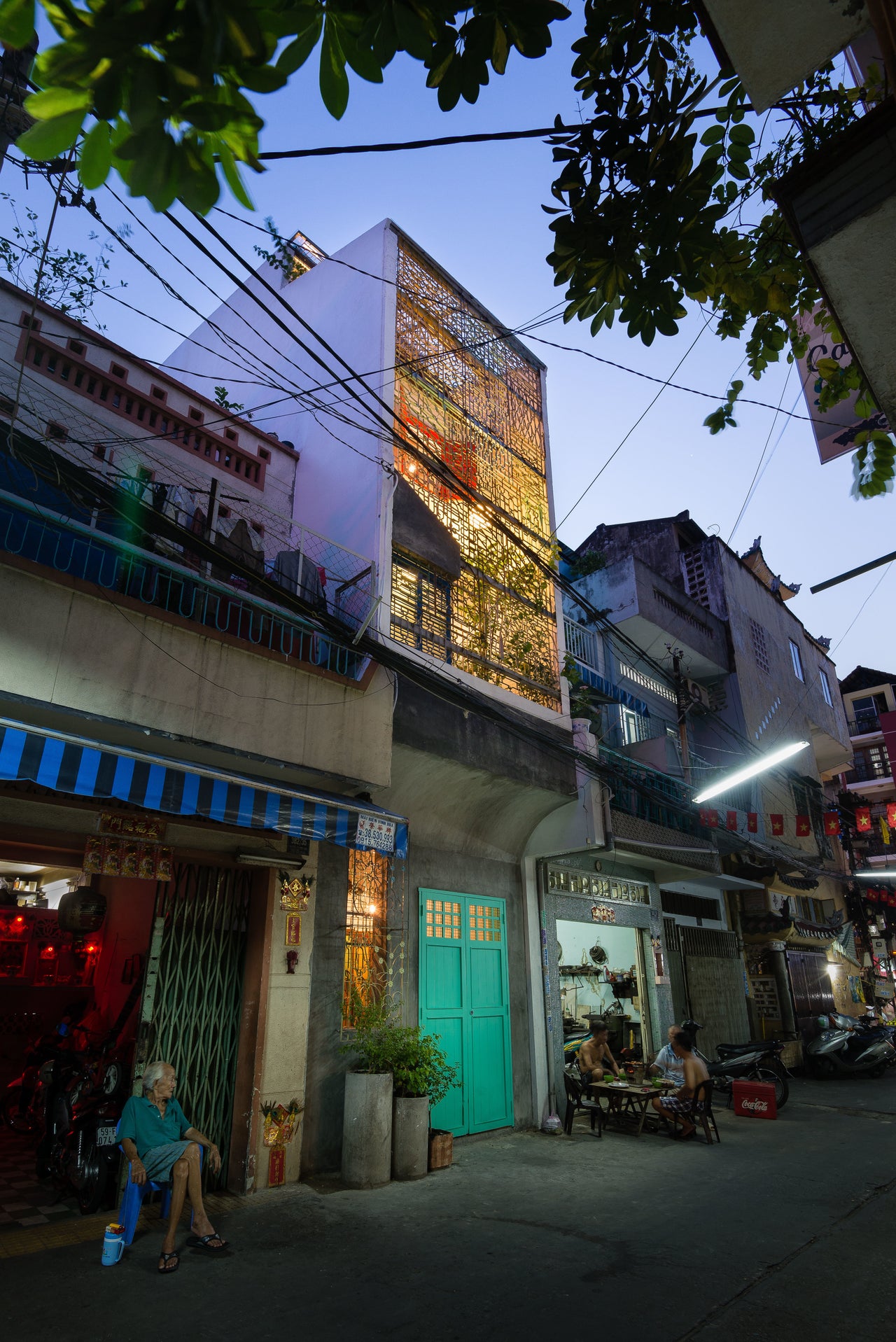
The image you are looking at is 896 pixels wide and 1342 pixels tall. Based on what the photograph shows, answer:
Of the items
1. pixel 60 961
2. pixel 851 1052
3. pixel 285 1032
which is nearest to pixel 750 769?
pixel 851 1052

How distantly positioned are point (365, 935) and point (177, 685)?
4187 mm

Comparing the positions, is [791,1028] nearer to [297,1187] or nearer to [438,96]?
[297,1187]

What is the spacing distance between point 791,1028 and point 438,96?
2140 centimetres

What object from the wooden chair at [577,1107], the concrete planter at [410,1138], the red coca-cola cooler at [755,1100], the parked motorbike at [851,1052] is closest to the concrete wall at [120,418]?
the concrete planter at [410,1138]

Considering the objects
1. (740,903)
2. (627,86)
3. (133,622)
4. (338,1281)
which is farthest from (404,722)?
(740,903)

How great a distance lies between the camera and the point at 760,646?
75.2 ft

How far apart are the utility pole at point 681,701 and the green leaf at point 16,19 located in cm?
1751

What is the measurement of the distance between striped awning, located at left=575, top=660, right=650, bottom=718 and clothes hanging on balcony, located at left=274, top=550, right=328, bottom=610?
268 inches

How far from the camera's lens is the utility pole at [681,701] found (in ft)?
58.9

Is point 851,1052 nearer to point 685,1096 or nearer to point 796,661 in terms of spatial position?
point 685,1096

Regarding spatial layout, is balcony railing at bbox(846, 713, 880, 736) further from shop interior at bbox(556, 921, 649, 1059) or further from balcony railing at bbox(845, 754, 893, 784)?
shop interior at bbox(556, 921, 649, 1059)

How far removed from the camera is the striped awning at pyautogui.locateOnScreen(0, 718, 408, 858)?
5574 millimetres

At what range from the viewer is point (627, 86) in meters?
3.47

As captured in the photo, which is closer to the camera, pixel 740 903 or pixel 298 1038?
pixel 298 1038
